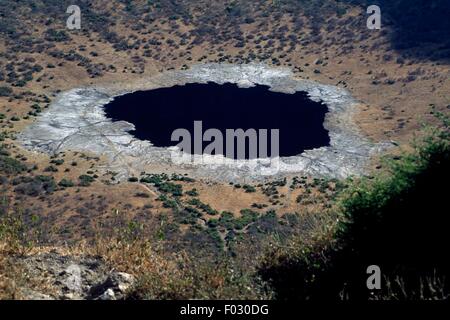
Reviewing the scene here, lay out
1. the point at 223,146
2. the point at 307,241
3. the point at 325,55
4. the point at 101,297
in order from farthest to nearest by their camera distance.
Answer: the point at 325,55 → the point at 223,146 → the point at 307,241 → the point at 101,297

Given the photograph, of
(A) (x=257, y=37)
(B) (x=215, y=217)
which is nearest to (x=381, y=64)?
(A) (x=257, y=37)

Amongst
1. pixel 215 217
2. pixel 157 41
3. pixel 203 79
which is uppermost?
pixel 157 41

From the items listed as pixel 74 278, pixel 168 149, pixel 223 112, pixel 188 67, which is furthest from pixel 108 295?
pixel 188 67

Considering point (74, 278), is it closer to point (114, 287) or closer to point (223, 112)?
point (114, 287)

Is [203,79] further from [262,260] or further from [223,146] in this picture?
[262,260]

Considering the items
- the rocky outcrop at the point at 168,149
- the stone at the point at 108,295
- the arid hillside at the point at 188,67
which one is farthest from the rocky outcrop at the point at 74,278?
the rocky outcrop at the point at 168,149

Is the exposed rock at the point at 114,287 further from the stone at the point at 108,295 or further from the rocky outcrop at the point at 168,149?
the rocky outcrop at the point at 168,149

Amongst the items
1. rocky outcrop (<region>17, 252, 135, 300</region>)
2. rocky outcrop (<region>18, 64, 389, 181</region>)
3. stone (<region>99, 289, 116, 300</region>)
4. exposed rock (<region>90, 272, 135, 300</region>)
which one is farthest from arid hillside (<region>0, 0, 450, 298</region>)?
stone (<region>99, 289, 116, 300</region>)
